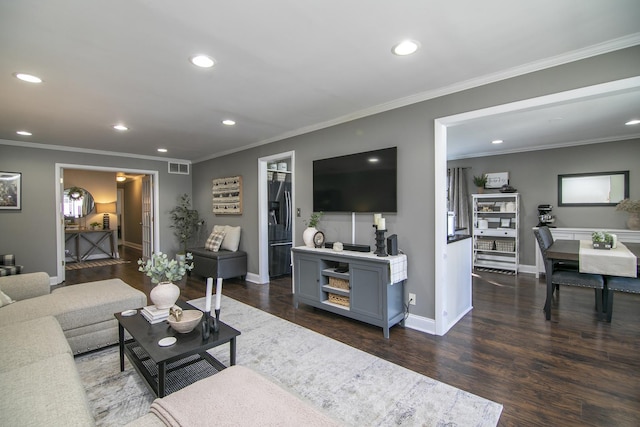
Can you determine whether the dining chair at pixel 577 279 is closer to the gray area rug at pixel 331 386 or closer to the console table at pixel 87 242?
the gray area rug at pixel 331 386

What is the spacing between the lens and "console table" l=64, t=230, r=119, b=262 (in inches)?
299

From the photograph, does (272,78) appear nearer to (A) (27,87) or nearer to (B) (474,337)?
(A) (27,87)

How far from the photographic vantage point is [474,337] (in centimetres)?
297

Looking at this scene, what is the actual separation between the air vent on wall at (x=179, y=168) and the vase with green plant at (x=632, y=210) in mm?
8135

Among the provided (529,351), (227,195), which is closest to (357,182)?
(529,351)

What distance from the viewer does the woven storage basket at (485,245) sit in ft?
20.5

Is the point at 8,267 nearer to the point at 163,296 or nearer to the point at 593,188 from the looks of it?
the point at 163,296

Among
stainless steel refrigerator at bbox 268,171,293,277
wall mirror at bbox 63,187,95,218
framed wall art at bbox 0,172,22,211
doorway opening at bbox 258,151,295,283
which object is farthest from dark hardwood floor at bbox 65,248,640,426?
wall mirror at bbox 63,187,95,218

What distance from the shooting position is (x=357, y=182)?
3656 millimetres

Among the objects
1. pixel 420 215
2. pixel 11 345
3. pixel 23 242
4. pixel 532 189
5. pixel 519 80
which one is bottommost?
pixel 11 345

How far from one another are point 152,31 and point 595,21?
282 centimetres

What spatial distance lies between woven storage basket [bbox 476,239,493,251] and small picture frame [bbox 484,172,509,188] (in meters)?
1.18

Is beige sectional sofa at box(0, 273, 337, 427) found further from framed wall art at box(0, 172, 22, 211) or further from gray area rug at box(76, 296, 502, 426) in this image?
framed wall art at box(0, 172, 22, 211)

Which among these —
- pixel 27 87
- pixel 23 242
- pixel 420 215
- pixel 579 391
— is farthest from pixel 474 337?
pixel 23 242
